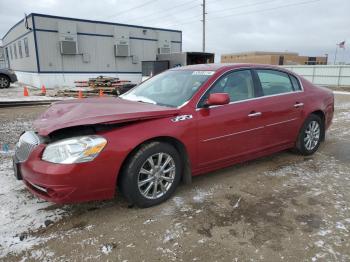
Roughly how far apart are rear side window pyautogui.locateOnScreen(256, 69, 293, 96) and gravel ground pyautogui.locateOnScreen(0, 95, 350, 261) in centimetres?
126

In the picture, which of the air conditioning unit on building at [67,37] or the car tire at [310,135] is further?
the air conditioning unit on building at [67,37]

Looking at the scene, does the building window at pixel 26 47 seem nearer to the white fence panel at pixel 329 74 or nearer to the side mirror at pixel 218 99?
the side mirror at pixel 218 99

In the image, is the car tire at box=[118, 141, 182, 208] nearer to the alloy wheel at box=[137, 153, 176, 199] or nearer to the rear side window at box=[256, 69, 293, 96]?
the alloy wheel at box=[137, 153, 176, 199]

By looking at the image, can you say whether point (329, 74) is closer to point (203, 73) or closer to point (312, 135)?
point (312, 135)

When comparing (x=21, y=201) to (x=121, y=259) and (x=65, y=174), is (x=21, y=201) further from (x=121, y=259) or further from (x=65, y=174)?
(x=121, y=259)

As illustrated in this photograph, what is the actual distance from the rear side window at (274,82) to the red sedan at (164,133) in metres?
0.02

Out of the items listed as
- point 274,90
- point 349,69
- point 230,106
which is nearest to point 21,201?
point 230,106

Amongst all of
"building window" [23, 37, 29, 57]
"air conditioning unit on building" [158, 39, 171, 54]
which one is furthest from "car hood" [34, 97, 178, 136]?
"air conditioning unit on building" [158, 39, 171, 54]

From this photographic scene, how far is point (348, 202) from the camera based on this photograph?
3.47 meters

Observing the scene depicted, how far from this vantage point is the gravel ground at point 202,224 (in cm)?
257

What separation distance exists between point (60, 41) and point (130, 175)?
1991 centimetres

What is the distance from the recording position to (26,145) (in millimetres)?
3086

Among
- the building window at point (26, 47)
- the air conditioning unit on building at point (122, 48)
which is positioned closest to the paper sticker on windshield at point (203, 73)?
the air conditioning unit on building at point (122, 48)

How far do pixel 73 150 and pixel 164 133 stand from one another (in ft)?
3.15
